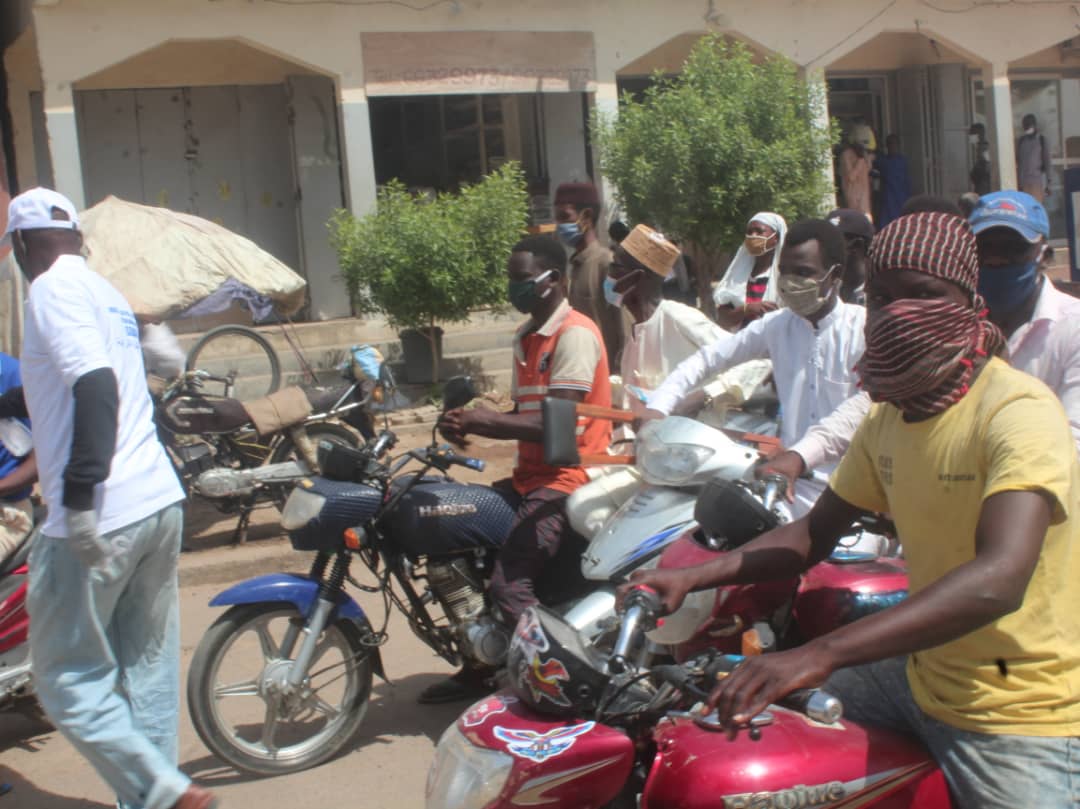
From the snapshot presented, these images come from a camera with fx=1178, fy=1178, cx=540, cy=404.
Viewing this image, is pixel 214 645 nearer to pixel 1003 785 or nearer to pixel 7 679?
pixel 7 679

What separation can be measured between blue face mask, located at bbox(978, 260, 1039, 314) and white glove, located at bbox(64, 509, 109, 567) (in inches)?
99.7

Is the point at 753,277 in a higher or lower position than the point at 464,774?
higher

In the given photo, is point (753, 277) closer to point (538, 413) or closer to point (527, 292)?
point (527, 292)

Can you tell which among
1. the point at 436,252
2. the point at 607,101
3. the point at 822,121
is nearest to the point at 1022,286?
the point at 436,252

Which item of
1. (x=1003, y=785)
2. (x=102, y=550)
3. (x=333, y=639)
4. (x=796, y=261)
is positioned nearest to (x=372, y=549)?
(x=333, y=639)

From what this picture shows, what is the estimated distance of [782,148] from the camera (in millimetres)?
10742

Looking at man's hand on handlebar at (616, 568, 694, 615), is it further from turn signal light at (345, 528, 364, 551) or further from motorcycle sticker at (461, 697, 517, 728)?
turn signal light at (345, 528, 364, 551)

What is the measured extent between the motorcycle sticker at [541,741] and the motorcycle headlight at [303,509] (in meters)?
2.02

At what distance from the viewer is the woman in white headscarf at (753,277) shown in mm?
6109

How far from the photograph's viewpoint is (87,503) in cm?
314

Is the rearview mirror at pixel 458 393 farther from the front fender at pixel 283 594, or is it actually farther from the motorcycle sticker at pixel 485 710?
the motorcycle sticker at pixel 485 710

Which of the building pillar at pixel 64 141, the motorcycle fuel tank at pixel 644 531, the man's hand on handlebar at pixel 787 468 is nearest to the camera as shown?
the man's hand on handlebar at pixel 787 468

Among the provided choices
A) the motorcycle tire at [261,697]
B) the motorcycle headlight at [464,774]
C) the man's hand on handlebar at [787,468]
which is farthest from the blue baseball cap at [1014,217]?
the motorcycle tire at [261,697]

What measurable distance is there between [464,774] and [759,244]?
4.46m
